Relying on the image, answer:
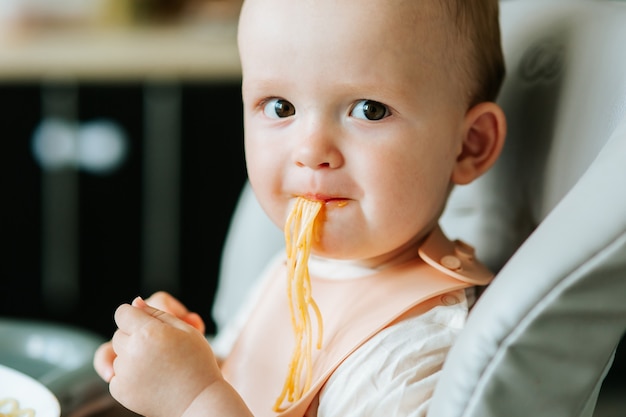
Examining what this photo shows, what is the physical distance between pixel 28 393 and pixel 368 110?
35 cm

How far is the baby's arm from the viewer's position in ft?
2.10

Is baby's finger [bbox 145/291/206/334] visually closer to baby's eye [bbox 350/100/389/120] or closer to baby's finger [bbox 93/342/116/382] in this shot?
baby's finger [bbox 93/342/116/382]

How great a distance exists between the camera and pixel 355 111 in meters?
0.70

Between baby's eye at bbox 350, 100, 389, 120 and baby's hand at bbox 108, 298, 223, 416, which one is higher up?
baby's eye at bbox 350, 100, 389, 120

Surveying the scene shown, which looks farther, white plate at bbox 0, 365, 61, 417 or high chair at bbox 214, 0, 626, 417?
white plate at bbox 0, 365, 61, 417

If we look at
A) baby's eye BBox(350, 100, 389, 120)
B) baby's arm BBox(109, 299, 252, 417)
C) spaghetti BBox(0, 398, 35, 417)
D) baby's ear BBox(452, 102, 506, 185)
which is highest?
baby's eye BBox(350, 100, 389, 120)

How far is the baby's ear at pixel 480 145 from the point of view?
773 millimetres

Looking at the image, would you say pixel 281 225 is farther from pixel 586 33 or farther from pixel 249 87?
pixel 586 33

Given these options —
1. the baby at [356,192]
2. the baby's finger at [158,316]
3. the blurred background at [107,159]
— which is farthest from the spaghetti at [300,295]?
the blurred background at [107,159]

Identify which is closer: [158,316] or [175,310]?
[158,316]

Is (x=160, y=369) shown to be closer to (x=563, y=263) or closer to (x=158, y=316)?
(x=158, y=316)

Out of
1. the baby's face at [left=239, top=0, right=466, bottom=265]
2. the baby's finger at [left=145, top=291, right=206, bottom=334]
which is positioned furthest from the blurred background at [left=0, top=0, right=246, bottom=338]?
the baby's face at [left=239, top=0, right=466, bottom=265]

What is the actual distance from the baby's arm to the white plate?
0.05 meters

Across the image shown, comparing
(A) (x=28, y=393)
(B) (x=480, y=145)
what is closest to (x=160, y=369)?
(A) (x=28, y=393)
